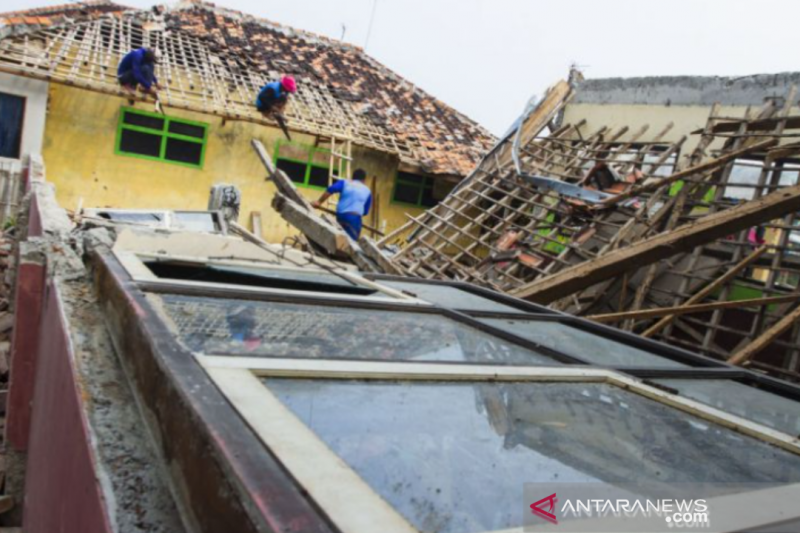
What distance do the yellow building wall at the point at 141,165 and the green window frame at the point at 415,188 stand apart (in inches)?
26.0

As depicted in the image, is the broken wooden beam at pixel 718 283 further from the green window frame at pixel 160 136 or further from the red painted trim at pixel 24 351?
the green window frame at pixel 160 136

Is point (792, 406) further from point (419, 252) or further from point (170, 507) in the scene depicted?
point (419, 252)

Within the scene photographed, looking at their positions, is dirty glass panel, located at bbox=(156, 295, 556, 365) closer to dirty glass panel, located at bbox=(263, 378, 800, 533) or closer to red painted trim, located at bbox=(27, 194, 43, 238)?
dirty glass panel, located at bbox=(263, 378, 800, 533)

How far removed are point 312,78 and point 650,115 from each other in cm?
970

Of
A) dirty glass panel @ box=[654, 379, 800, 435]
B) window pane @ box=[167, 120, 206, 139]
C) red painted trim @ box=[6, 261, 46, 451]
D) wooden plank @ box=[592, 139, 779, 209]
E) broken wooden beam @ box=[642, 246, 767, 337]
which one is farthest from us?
window pane @ box=[167, 120, 206, 139]

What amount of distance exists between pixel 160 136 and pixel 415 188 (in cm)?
640

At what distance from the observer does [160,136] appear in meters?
13.8

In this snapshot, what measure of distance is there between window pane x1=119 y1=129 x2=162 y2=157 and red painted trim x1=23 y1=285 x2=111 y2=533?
1129cm

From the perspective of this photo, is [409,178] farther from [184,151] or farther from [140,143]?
[140,143]

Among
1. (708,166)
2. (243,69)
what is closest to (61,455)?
(708,166)

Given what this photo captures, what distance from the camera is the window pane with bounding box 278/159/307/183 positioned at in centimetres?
1521

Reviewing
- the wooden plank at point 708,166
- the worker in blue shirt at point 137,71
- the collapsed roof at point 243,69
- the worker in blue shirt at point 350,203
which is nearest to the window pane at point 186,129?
the collapsed roof at point 243,69

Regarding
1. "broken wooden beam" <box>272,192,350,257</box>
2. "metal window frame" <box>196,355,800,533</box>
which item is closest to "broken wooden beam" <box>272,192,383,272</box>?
"broken wooden beam" <box>272,192,350,257</box>

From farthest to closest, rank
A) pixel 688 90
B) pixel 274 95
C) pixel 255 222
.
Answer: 1. pixel 255 222
2. pixel 274 95
3. pixel 688 90
